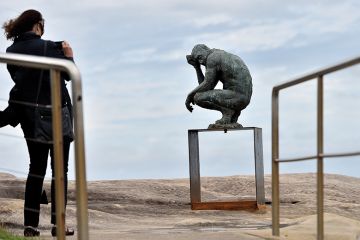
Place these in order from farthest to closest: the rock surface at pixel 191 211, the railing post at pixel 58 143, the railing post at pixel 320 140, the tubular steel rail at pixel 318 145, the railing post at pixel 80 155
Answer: the rock surface at pixel 191 211 < the railing post at pixel 320 140 < the tubular steel rail at pixel 318 145 < the railing post at pixel 58 143 < the railing post at pixel 80 155

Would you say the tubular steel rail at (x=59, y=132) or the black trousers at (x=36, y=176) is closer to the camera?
the tubular steel rail at (x=59, y=132)

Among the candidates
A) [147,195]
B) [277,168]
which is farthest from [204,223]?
[147,195]

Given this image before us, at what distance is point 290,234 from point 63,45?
2.19m

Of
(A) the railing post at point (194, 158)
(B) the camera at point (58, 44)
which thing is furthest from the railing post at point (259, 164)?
(B) the camera at point (58, 44)

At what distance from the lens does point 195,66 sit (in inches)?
439

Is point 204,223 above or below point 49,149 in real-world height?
below

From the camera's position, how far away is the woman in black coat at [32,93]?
20.9 feet

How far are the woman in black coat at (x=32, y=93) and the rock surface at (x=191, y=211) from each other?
33 cm

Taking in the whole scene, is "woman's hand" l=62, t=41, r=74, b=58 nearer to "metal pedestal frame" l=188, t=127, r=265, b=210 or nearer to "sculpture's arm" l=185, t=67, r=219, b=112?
"metal pedestal frame" l=188, t=127, r=265, b=210

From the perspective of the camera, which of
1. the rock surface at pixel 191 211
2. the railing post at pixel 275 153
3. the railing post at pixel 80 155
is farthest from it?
the rock surface at pixel 191 211

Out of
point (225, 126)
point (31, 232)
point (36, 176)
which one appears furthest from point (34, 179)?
point (225, 126)

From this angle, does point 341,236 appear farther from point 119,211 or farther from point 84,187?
point 119,211

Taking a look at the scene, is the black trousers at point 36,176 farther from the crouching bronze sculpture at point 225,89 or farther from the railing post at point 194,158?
the crouching bronze sculpture at point 225,89

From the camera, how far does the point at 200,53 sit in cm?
1102
